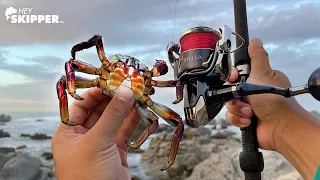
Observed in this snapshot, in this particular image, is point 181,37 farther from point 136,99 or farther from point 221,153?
point 221,153

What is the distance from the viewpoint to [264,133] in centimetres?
128

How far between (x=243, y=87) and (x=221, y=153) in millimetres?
3727

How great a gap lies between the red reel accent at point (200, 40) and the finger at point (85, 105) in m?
0.34

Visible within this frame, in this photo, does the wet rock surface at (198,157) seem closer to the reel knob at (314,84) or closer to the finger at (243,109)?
the finger at (243,109)

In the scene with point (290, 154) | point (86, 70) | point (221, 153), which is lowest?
point (221, 153)

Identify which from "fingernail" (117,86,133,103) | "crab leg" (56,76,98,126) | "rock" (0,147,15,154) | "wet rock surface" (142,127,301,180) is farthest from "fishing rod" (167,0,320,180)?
"rock" (0,147,15,154)

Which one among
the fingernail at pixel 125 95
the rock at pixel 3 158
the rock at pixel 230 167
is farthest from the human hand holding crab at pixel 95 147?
the rock at pixel 3 158

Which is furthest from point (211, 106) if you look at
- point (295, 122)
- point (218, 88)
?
point (295, 122)

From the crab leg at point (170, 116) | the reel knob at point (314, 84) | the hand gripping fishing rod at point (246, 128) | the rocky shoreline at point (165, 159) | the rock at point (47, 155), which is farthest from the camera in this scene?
the rock at point (47, 155)

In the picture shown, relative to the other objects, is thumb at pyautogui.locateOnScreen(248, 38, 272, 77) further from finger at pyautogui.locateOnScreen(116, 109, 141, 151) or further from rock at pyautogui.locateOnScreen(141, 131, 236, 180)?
rock at pyautogui.locateOnScreen(141, 131, 236, 180)

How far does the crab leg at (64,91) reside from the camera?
3.24ft

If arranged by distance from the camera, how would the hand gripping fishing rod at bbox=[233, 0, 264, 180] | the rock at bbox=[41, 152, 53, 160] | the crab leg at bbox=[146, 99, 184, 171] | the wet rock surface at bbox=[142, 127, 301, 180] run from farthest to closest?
1. the rock at bbox=[41, 152, 53, 160]
2. the wet rock surface at bbox=[142, 127, 301, 180]
3. the hand gripping fishing rod at bbox=[233, 0, 264, 180]
4. the crab leg at bbox=[146, 99, 184, 171]

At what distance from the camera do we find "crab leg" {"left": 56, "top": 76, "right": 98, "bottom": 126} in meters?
0.99

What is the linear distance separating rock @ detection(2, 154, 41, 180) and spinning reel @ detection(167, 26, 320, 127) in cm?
392
